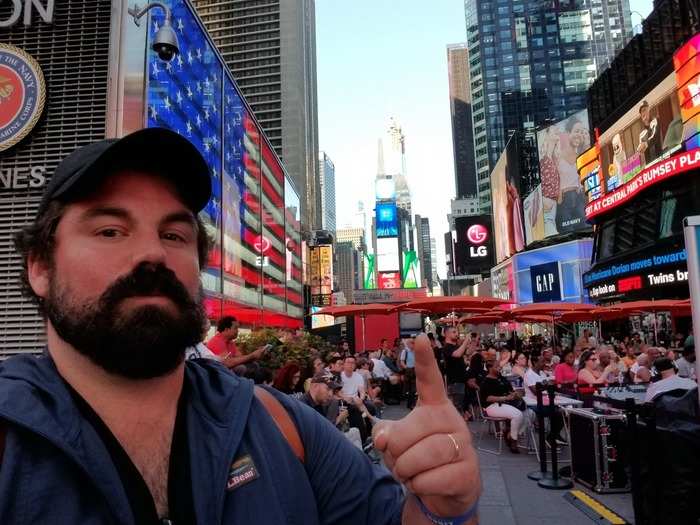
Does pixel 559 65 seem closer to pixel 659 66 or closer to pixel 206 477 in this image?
pixel 659 66

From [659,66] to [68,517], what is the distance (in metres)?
35.2

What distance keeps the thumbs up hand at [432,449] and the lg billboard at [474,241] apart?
77.3m

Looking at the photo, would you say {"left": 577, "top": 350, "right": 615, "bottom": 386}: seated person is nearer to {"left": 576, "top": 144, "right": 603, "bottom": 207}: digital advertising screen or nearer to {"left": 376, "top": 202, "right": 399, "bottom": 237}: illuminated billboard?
{"left": 576, "top": 144, "right": 603, "bottom": 207}: digital advertising screen

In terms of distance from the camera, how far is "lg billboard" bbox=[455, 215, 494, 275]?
252 ft

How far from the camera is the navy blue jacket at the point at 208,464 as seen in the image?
1.12m

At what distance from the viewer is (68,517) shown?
1092 mm

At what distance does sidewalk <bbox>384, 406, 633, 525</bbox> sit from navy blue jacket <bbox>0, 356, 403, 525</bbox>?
3716 mm

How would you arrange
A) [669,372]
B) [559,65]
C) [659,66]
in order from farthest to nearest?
1. [559,65]
2. [659,66]
3. [669,372]

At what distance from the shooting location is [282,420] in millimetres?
1528

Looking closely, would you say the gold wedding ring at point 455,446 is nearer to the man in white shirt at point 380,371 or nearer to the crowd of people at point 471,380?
the crowd of people at point 471,380

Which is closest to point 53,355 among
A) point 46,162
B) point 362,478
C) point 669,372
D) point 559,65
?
point 362,478

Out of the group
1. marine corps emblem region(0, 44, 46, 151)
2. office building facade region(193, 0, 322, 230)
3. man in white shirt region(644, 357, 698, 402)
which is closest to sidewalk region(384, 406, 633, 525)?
man in white shirt region(644, 357, 698, 402)

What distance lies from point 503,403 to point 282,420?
9853 mm

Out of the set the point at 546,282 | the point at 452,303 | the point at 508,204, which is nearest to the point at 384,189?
the point at 508,204
